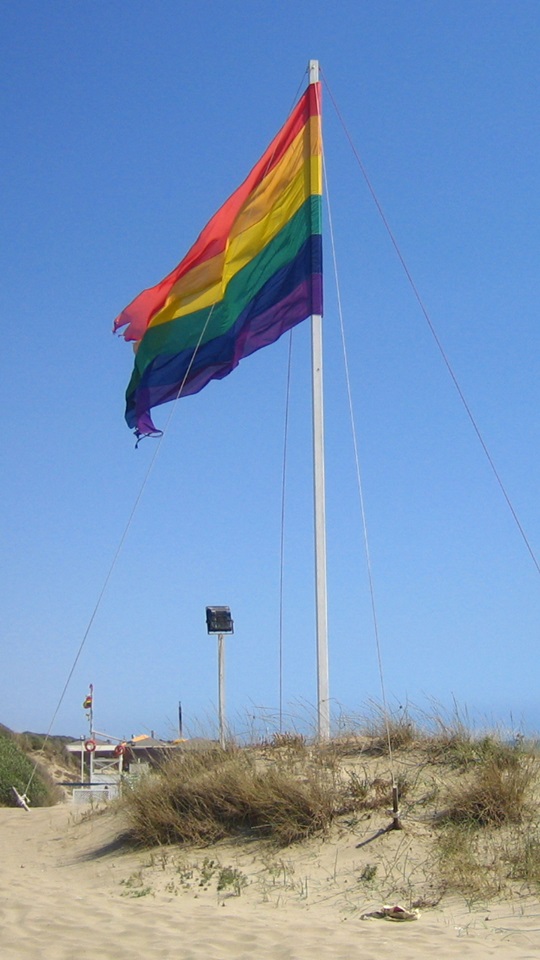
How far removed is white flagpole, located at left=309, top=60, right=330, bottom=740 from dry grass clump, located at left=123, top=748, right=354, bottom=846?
3.48ft

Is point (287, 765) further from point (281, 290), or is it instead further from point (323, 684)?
point (281, 290)

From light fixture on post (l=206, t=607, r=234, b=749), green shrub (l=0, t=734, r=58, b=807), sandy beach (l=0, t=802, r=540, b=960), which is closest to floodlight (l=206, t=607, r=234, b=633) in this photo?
light fixture on post (l=206, t=607, r=234, b=749)

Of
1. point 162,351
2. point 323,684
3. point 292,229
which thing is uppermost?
point 292,229

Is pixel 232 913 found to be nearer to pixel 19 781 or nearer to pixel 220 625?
pixel 220 625

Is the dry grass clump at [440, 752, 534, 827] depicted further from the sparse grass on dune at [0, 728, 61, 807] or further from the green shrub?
the green shrub

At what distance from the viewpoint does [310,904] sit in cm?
797

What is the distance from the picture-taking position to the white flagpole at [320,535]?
11.2 m

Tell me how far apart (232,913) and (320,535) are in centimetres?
481

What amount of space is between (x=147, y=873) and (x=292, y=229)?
787cm

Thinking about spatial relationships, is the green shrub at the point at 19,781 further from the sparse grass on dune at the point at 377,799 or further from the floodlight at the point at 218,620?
the sparse grass on dune at the point at 377,799

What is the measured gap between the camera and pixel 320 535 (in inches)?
462

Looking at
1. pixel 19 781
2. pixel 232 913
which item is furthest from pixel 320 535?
pixel 19 781

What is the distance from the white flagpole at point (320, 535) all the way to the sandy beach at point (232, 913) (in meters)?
2.21

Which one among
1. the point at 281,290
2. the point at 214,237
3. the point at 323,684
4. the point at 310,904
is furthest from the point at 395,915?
the point at 214,237
